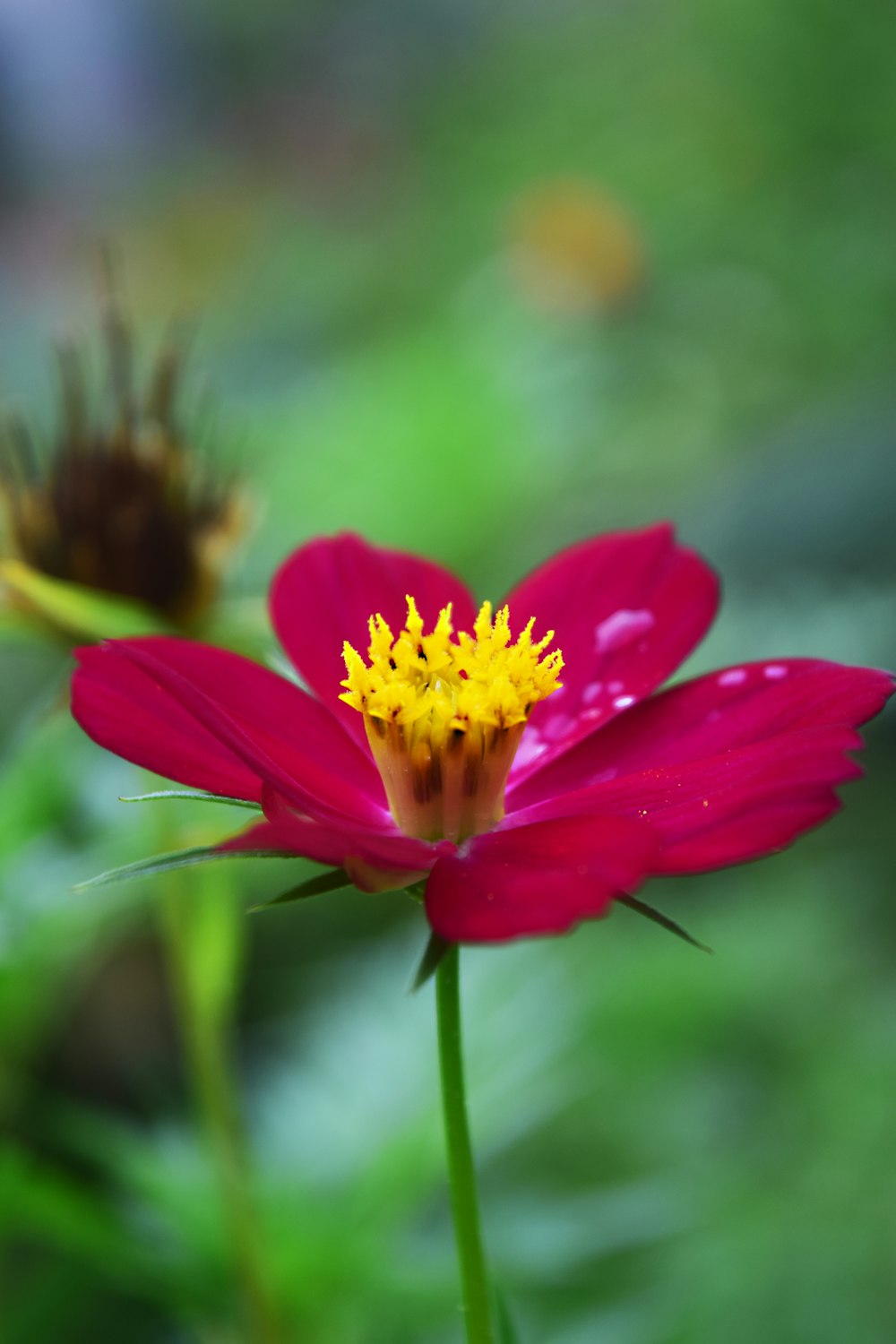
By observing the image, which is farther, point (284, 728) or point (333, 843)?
point (284, 728)

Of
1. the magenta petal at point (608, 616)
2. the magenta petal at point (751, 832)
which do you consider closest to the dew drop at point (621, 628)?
the magenta petal at point (608, 616)

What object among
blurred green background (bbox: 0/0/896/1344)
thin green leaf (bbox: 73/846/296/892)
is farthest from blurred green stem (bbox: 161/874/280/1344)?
thin green leaf (bbox: 73/846/296/892)

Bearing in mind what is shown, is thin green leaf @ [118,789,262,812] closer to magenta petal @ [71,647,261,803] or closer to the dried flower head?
magenta petal @ [71,647,261,803]

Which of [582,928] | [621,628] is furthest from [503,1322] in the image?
[582,928]

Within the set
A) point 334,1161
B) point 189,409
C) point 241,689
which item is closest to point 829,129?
point 189,409

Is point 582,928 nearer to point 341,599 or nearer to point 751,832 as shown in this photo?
point 341,599

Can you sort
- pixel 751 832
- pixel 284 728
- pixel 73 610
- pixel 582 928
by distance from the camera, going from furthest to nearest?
pixel 582 928 → pixel 73 610 → pixel 284 728 → pixel 751 832

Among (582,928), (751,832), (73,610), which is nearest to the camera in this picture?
(751,832)

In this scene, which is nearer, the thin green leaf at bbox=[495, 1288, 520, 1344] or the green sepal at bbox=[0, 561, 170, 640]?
the thin green leaf at bbox=[495, 1288, 520, 1344]

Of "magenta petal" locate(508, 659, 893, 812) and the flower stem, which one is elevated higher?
"magenta petal" locate(508, 659, 893, 812)

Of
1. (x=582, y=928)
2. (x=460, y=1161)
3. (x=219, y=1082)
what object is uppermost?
(x=460, y=1161)
